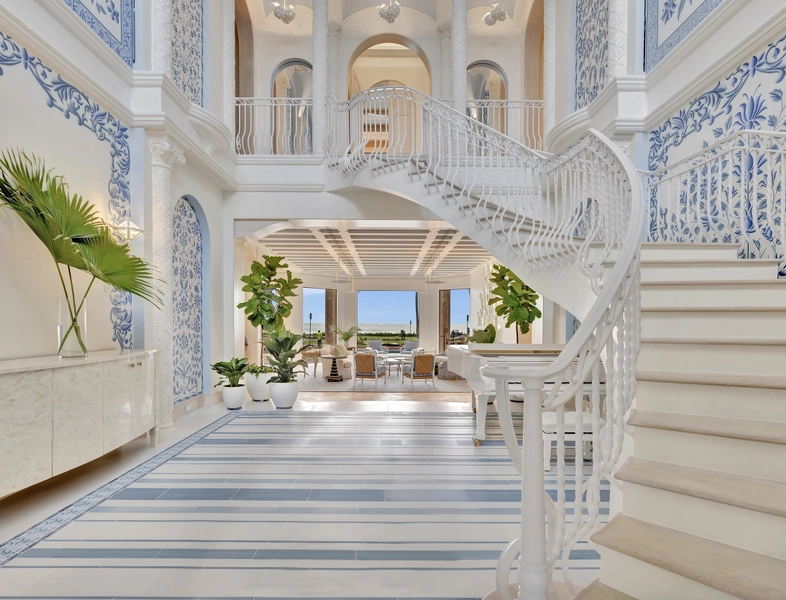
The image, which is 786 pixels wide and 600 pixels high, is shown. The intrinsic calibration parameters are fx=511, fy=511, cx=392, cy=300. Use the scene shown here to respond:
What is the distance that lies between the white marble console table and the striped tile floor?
0.31m

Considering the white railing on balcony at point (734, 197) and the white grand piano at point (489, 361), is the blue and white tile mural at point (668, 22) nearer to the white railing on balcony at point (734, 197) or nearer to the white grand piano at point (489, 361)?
the white railing on balcony at point (734, 197)

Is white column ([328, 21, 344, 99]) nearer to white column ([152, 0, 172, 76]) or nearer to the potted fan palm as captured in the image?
white column ([152, 0, 172, 76])

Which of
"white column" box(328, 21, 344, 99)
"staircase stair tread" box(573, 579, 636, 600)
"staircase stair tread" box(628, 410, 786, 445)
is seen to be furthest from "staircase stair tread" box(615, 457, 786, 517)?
"white column" box(328, 21, 344, 99)

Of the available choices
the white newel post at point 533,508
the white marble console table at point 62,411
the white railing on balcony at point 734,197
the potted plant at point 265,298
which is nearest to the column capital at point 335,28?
the potted plant at point 265,298

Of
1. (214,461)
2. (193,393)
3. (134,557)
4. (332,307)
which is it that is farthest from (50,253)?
(332,307)

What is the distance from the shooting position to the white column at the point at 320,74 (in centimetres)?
800

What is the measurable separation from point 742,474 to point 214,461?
11.9ft

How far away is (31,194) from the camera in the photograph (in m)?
3.16

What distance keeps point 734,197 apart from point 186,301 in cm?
574

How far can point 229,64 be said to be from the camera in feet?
24.6

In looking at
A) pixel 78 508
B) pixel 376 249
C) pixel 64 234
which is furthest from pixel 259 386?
pixel 376 249

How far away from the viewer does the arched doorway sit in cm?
596

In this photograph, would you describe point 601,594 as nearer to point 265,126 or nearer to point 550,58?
point 550,58

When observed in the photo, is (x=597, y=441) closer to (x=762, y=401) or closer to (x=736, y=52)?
(x=762, y=401)
